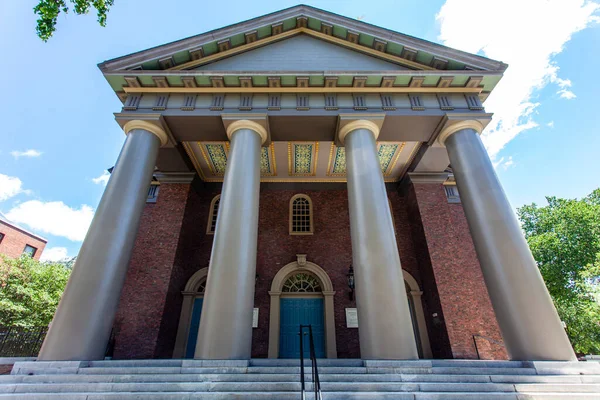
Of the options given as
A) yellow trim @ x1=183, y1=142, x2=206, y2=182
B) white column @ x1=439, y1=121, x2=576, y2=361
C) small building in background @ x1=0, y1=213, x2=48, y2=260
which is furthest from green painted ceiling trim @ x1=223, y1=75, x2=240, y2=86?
small building in background @ x1=0, y1=213, x2=48, y2=260

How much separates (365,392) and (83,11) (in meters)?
8.79

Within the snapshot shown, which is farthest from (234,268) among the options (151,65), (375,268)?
(151,65)

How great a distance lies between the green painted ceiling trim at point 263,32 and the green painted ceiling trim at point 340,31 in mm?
2541

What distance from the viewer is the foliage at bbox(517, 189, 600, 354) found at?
2066cm

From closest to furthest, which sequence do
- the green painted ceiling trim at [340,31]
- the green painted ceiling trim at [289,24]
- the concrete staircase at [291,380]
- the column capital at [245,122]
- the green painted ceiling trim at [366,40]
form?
the concrete staircase at [291,380] < the column capital at [245,122] < the green painted ceiling trim at [366,40] < the green painted ceiling trim at [340,31] < the green painted ceiling trim at [289,24]

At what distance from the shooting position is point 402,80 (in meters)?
9.94

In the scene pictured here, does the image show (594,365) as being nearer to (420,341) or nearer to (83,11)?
(420,341)

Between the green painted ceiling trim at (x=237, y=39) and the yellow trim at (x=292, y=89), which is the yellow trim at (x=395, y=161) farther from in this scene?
the green painted ceiling trim at (x=237, y=39)

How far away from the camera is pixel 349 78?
9820 millimetres

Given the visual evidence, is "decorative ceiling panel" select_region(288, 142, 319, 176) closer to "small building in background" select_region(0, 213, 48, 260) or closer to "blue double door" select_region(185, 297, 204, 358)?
"blue double door" select_region(185, 297, 204, 358)

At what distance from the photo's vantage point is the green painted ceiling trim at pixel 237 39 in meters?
10.7

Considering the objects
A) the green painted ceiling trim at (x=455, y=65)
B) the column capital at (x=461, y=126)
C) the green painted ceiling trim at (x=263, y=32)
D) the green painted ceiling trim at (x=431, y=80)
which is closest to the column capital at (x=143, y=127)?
the green painted ceiling trim at (x=263, y=32)

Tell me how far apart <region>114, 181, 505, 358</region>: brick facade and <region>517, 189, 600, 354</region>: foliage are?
15512 mm

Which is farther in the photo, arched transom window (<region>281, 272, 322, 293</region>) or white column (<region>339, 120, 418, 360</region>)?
arched transom window (<region>281, 272, 322, 293</region>)
